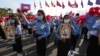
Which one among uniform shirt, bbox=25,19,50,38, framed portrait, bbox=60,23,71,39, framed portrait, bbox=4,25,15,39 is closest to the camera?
framed portrait, bbox=60,23,71,39

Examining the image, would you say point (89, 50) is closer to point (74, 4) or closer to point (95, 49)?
point (95, 49)

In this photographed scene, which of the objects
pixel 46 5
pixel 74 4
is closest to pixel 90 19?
pixel 74 4

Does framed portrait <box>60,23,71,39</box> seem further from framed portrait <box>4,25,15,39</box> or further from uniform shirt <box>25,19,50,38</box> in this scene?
framed portrait <box>4,25,15,39</box>

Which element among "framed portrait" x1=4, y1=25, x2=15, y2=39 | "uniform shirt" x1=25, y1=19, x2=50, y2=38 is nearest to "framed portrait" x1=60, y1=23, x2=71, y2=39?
"uniform shirt" x1=25, y1=19, x2=50, y2=38

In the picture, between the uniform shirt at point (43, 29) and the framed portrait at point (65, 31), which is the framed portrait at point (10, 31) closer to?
the uniform shirt at point (43, 29)

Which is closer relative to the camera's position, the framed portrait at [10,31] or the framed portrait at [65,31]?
the framed portrait at [65,31]

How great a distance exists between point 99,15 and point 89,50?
1.03 metres

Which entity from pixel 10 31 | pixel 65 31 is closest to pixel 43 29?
pixel 65 31

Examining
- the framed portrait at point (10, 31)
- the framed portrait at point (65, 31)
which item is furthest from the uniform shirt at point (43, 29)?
the framed portrait at point (10, 31)

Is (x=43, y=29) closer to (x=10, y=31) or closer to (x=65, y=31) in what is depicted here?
(x=65, y=31)

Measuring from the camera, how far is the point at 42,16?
10.3 metres

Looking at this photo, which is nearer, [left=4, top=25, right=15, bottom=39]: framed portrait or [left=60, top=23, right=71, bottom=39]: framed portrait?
[left=60, top=23, right=71, bottom=39]: framed portrait

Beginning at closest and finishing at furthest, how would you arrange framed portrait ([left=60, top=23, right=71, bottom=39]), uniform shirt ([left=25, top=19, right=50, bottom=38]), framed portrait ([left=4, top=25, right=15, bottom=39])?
framed portrait ([left=60, top=23, right=71, bottom=39]) < uniform shirt ([left=25, top=19, right=50, bottom=38]) < framed portrait ([left=4, top=25, right=15, bottom=39])

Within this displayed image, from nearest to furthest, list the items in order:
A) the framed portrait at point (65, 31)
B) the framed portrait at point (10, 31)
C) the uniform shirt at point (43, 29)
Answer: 1. the framed portrait at point (65, 31)
2. the uniform shirt at point (43, 29)
3. the framed portrait at point (10, 31)
